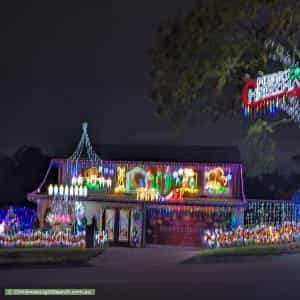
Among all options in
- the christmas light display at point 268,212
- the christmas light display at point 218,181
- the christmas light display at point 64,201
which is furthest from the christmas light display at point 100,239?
the christmas light display at point 268,212

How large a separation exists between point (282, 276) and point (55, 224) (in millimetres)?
15833

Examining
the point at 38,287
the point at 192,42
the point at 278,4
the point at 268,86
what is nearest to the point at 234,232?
the point at 268,86

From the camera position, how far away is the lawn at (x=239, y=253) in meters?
16.2

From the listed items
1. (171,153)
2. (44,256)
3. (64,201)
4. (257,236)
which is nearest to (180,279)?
(44,256)

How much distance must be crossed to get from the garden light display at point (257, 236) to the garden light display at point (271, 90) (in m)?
4.51

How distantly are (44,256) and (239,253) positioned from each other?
5.66 m

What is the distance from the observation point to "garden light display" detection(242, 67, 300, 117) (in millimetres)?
17094

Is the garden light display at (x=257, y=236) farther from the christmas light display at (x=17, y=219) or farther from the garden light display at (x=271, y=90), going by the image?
the christmas light display at (x=17, y=219)

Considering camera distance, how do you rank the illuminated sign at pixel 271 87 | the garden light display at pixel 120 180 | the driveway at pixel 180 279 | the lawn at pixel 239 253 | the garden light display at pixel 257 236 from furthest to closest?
the garden light display at pixel 120 180 < the garden light display at pixel 257 236 < the illuminated sign at pixel 271 87 < the lawn at pixel 239 253 < the driveway at pixel 180 279

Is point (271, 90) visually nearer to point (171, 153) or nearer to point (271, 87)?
point (271, 87)

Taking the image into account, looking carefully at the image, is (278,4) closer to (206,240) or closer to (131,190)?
(206,240)

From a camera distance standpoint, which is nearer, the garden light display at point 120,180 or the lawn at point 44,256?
the lawn at point 44,256

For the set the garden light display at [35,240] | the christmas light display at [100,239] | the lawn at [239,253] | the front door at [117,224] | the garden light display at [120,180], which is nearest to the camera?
the lawn at [239,253]

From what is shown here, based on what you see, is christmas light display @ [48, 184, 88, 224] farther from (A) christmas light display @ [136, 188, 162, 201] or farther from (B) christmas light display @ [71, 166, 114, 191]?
(A) christmas light display @ [136, 188, 162, 201]
